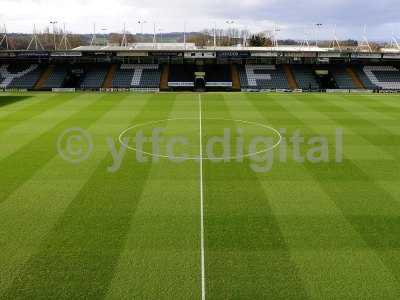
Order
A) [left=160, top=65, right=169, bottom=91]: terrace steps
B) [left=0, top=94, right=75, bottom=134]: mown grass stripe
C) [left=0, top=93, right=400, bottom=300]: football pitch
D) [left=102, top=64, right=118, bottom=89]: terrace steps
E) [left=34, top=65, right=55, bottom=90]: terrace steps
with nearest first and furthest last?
[left=0, top=93, right=400, bottom=300]: football pitch
[left=0, top=94, right=75, bottom=134]: mown grass stripe
[left=34, top=65, right=55, bottom=90]: terrace steps
[left=160, top=65, right=169, bottom=91]: terrace steps
[left=102, top=64, right=118, bottom=89]: terrace steps

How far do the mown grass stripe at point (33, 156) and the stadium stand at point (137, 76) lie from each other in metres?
21.2

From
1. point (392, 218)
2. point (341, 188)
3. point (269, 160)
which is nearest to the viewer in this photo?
point (392, 218)

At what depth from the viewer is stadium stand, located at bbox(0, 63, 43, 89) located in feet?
190

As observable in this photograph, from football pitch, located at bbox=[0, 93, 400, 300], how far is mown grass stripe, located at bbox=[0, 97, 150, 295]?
0.20ft

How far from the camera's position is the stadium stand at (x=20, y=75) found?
57.8 metres

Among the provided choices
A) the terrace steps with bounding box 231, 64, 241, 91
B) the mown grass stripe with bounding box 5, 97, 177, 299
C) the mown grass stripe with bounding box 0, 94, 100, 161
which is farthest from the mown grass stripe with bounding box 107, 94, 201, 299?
the terrace steps with bounding box 231, 64, 241, 91

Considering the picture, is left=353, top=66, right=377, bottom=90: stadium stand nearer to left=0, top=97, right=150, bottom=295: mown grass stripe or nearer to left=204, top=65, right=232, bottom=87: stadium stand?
left=204, top=65, right=232, bottom=87: stadium stand

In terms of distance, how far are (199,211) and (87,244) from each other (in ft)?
15.6

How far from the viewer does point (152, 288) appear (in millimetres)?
12180

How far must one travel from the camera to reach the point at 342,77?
60438 millimetres

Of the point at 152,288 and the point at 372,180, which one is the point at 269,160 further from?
the point at 152,288

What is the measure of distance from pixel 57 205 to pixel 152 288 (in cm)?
745

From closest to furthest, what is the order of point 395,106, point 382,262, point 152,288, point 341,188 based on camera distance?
1. point 152,288
2. point 382,262
3. point 341,188
4. point 395,106

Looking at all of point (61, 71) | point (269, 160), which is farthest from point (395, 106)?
point (61, 71)
